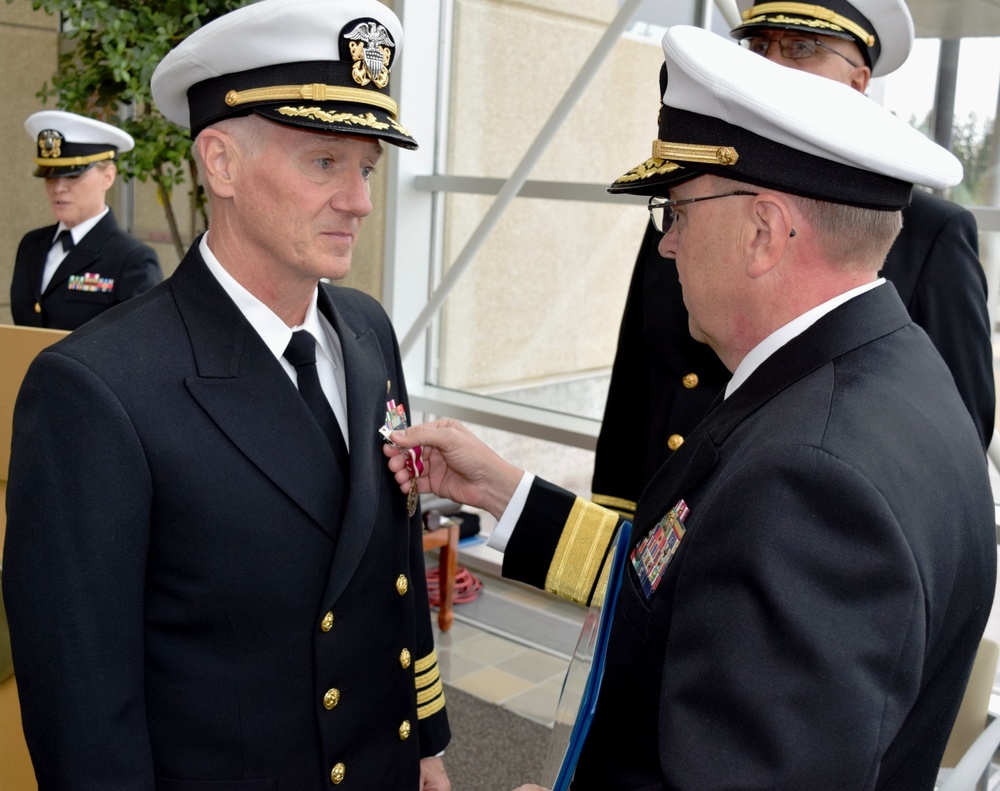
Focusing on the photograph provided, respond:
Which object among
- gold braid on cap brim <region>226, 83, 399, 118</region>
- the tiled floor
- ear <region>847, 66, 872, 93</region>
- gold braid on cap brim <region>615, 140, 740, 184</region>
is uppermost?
ear <region>847, 66, 872, 93</region>

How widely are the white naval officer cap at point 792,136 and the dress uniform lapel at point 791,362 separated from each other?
0.36ft

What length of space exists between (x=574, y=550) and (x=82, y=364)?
0.80 m

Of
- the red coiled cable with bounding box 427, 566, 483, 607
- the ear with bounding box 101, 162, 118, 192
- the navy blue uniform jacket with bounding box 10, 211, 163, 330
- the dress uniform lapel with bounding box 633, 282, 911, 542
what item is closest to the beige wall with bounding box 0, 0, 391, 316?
the ear with bounding box 101, 162, 118, 192

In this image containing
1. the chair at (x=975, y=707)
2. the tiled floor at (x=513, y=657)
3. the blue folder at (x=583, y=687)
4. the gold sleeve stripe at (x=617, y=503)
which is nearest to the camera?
the blue folder at (x=583, y=687)

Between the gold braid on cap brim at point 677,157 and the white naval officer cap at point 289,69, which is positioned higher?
the white naval officer cap at point 289,69

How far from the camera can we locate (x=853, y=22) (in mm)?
2004

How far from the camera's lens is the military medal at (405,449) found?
5.00ft

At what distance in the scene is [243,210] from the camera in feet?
4.55

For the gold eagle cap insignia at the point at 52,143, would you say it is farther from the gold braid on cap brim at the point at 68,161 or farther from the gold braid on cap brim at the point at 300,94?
the gold braid on cap brim at the point at 300,94

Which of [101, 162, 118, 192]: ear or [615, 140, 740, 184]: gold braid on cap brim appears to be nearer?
[615, 140, 740, 184]: gold braid on cap brim

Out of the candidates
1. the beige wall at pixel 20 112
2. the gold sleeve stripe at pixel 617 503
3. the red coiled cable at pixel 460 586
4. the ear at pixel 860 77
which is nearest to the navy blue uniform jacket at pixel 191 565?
the gold sleeve stripe at pixel 617 503

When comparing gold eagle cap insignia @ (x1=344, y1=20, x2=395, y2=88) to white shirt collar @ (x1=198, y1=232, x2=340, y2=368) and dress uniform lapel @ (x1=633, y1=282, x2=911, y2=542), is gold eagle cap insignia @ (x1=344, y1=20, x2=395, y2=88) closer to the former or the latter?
white shirt collar @ (x1=198, y1=232, x2=340, y2=368)

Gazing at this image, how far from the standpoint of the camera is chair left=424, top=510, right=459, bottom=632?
4.01m

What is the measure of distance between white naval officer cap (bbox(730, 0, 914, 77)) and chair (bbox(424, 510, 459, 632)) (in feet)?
7.85
